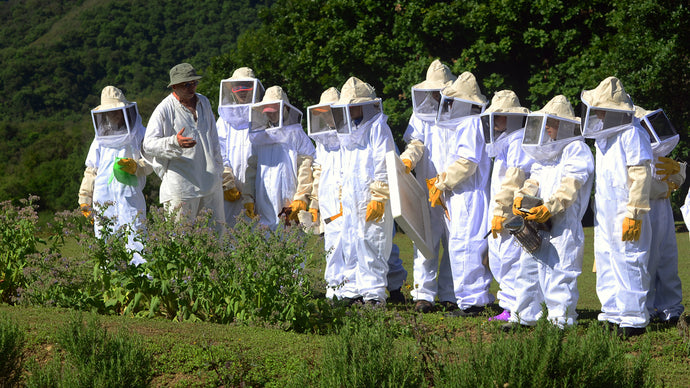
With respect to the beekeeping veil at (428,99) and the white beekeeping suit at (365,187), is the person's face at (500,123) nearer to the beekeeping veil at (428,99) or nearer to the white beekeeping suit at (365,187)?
the beekeeping veil at (428,99)

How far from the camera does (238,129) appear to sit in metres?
10.8

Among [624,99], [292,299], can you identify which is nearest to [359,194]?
[292,299]

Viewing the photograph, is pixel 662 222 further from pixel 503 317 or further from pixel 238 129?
pixel 238 129

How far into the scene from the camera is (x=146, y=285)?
7336 millimetres

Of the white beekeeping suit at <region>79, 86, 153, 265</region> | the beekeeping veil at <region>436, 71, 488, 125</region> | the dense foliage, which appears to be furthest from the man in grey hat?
the dense foliage

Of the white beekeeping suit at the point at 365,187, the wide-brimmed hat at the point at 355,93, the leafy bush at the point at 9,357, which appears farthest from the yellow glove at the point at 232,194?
the leafy bush at the point at 9,357

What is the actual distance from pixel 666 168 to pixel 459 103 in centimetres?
229

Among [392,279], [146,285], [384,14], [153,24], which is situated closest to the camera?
[146,285]

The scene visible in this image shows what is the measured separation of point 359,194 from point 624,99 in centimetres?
305

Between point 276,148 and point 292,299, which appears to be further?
point 276,148

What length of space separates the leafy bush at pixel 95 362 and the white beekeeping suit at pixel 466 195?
417cm

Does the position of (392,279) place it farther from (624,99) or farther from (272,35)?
(272,35)

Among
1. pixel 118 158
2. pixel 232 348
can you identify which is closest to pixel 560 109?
pixel 232 348

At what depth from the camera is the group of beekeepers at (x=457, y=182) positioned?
7293 millimetres
